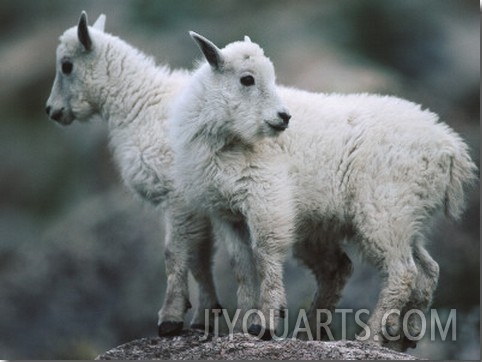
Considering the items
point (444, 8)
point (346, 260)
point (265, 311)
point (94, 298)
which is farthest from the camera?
point (94, 298)

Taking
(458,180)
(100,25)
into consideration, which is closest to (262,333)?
(458,180)

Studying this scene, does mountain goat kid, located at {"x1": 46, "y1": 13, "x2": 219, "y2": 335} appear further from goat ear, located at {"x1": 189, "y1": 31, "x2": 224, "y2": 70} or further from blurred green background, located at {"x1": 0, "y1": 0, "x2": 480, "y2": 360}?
blurred green background, located at {"x1": 0, "y1": 0, "x2": 480, "y2": 360}

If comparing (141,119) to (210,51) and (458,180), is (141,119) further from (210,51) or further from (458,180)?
(458,180)

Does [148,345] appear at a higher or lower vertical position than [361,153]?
lower

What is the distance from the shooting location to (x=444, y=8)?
41.8 ft

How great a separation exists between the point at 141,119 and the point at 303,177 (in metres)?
1.71

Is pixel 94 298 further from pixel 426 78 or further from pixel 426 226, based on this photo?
pixel 426 226

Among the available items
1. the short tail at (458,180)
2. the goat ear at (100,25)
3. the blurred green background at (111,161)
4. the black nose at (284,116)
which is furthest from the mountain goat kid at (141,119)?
the short tail at (458,180)

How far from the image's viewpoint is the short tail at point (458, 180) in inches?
380

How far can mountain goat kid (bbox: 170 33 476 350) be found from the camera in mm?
9281

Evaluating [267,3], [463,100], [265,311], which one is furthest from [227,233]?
[463,100]

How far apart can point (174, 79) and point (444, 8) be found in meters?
3.65

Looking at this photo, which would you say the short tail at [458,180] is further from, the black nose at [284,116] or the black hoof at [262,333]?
the black hoof at [262,333]

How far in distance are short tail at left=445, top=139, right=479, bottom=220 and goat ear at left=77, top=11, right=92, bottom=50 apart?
3.42 metres
